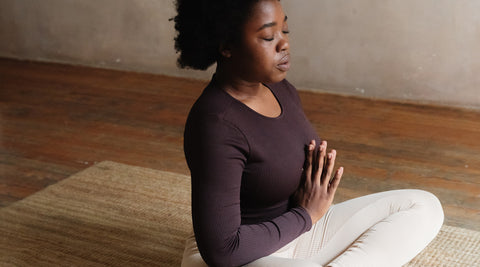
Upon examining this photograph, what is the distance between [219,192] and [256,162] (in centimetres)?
12

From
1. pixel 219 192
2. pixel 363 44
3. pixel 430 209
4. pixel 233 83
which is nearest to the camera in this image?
pixel 219 192

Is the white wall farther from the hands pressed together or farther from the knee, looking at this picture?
the hands pressed together

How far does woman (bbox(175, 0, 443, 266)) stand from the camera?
1200 millimetres

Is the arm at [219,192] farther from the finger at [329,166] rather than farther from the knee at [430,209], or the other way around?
the knee at [430,209]

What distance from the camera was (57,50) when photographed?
4.76 metres

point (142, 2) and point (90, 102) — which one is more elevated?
point (142, 2)

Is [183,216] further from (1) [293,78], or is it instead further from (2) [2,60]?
(2) [2,60]

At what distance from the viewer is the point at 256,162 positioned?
1267 mm

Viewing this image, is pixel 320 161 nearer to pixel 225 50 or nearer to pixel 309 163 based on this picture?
pixel 309 163

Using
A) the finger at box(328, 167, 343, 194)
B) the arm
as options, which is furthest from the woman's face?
the finger at box(328, 167, 343, 194)

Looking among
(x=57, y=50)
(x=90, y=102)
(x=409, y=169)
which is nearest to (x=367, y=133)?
(x=409, y=169)

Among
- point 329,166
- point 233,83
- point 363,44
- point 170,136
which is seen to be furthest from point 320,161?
point 363,44

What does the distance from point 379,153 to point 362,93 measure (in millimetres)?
923

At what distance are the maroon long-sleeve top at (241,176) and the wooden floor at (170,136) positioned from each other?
3.32 ft
